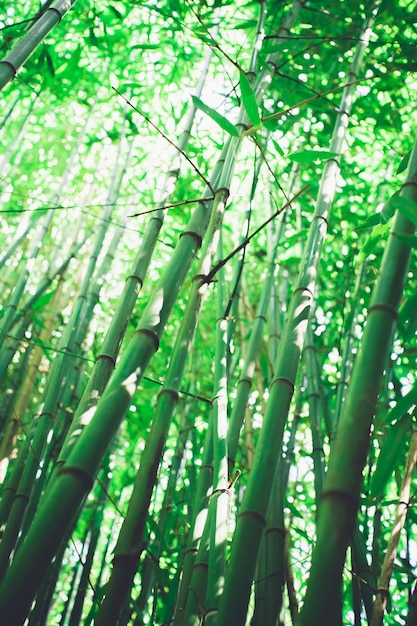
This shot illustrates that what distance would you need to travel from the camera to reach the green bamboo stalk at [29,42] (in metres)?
1.42

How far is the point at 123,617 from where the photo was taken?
1185mm

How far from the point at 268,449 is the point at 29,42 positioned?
4.00ft

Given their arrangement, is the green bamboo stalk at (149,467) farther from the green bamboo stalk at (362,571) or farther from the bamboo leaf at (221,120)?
the green bamboo stalk at (362,571)

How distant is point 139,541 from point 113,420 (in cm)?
21

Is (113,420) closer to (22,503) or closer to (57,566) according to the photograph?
(22,503)

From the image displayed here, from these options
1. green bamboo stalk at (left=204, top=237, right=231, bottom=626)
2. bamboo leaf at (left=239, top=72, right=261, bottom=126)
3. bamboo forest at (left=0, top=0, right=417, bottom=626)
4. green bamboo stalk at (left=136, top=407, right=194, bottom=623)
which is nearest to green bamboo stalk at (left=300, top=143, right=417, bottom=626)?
bamboo forest at (left=0, top=0, right=417, bottom=626)

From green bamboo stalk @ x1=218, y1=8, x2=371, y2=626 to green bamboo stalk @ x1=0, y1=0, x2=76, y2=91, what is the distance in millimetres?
867

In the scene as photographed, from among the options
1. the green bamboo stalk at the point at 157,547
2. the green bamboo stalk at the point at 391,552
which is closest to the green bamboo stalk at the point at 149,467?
the green bamboo stalk at the point at 391,552

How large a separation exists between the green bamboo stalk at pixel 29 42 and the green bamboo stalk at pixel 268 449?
34.1 inches

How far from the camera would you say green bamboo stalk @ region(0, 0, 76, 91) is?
1420 millimetres

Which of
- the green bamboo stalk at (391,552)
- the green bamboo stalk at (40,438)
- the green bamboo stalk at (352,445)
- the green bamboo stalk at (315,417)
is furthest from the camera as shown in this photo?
the green bamboo stalk at (315,417)

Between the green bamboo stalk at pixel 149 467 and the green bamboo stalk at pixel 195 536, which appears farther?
the green bamboo stalk at pixel 195 536

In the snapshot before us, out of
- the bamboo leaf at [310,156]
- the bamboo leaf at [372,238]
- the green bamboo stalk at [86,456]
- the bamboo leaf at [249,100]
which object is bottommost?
the green bamboo stalk at [86,456]

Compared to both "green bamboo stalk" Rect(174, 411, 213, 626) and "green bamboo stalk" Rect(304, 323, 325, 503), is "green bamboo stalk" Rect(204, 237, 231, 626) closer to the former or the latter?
"green bamboo stalk" Rect(174, 411, 213, 626)
